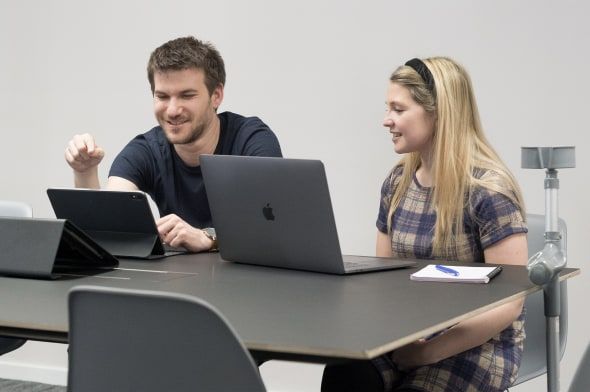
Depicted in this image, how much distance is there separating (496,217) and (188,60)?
3.52 feet

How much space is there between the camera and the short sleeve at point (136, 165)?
276 cm

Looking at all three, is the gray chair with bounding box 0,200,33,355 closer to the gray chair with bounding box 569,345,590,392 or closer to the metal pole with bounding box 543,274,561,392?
the metal pole with bounding box 543,274,561,392

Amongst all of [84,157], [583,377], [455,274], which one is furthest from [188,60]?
[583,377]

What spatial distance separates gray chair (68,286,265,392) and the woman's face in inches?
43.3

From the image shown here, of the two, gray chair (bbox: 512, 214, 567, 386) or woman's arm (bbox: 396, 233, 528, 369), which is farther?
gray chair (bbox: 512, 214, 567, 386)

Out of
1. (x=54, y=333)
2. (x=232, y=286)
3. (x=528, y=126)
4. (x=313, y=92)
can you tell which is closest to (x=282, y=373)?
(x=313, y=92)

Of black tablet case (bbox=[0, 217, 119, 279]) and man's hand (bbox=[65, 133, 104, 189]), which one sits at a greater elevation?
man's hand (bbox=[65, 133, 104, 189])

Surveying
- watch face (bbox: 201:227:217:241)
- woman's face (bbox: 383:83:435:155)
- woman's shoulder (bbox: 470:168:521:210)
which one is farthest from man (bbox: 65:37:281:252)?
woman's shoulder (bbox: 470:168:521:210)

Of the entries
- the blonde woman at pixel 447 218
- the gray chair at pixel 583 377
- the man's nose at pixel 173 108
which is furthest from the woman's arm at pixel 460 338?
the man's nose at pixel 173 108

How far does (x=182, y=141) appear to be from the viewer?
272 centimetres

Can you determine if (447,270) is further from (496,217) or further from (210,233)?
(210,233)

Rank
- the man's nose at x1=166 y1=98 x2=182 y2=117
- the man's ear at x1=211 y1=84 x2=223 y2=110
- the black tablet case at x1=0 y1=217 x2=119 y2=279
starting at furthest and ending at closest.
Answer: the man's ear at x1=211 y1=84 x2=223 y2=110 < the man's nose at x1=166 y1=98 x2=182 y2=117 < the black tablet case at x1=0 y1=217 x2=119 y2=279

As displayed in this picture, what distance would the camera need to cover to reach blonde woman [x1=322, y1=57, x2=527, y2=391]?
2033 mm

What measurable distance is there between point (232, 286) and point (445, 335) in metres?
0.45
